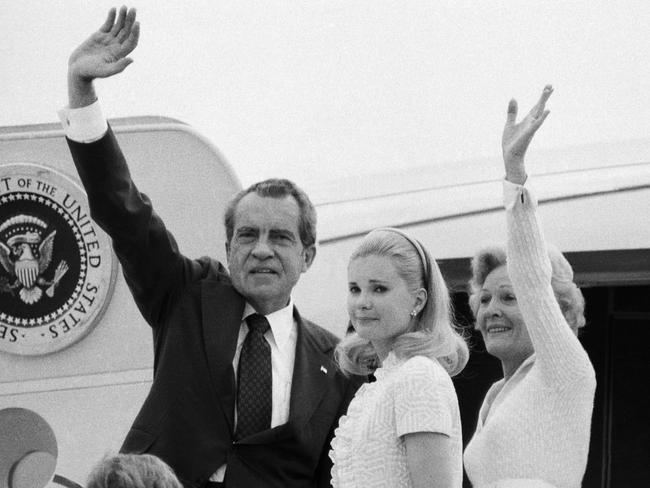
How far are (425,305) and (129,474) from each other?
719 millimetres

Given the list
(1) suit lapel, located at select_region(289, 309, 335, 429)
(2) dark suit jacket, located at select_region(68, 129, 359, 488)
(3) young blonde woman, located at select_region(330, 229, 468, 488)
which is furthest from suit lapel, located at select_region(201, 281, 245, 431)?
(3) young blonde woman, located at select_region(330, 229, 468, 488)

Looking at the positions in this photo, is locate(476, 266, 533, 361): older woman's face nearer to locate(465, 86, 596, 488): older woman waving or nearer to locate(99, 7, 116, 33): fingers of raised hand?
locate(465, 86, 596, 488): older woman waving

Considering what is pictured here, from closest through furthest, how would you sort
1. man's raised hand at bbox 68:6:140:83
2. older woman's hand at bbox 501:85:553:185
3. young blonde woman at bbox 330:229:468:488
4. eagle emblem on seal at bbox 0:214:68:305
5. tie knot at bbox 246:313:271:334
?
young blonde woman at bbox 330:229:468:488 < older woman's hand at bbox 501:85:553:185 < man's raised hand at bbox 68:6:140:83 < tie knot at bbox 246:313:271:334 < eagle emblem on seal at bbox 0:214:68:305

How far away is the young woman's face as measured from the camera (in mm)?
2291

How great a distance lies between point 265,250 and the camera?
264 cm

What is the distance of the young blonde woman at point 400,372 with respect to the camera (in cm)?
213

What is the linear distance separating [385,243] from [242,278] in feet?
1.43

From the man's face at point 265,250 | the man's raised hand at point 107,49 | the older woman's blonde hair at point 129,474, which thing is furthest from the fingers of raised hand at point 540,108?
the older woman's blonde hair at point 129,474

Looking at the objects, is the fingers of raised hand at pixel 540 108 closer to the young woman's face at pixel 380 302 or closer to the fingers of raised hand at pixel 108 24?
the young woman's face at pixel 380 302

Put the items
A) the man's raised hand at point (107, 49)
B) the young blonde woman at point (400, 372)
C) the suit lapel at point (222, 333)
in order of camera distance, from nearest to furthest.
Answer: the young blonde woman at point (400, 372) → the man's raised hand at point (107, 49) → the suit lapel at point (222, 333)

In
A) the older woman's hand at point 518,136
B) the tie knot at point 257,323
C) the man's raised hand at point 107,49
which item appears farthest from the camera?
the tie knot at point 257,323

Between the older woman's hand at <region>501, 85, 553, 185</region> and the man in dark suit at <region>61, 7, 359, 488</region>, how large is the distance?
1.95 feet

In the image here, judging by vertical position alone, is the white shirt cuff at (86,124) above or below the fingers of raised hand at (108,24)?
below

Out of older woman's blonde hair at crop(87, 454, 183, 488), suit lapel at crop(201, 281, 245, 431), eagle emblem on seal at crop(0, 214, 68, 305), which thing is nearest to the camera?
older woman's blonde hair at crop(87, 454, 183, 488)
